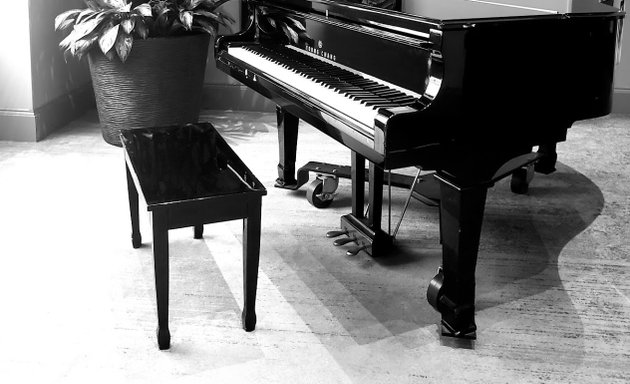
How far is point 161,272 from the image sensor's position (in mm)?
2127

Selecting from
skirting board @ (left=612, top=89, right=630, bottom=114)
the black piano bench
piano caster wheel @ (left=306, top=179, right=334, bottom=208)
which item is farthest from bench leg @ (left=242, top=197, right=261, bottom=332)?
skirting board @ (left=612, top=89, right=630, bottom=114)

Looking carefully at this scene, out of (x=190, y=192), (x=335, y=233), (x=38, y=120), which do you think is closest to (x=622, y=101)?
(x=335, y=233)

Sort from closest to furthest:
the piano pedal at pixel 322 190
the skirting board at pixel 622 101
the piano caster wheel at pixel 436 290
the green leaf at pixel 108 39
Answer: the piano caster wheel at pixel 436 290
the piano pedal at pixel 322 190
the green leaf at pixel 108 39
the skirting board at pixel 622 101

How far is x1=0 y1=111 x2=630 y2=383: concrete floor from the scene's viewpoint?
2145 millimetres

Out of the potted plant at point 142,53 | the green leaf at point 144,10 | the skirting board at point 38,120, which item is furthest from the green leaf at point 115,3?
the skirting board at point 38,120

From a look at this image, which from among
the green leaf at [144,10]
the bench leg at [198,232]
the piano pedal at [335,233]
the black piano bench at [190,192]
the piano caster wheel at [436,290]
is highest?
the green leaf at [144,10]

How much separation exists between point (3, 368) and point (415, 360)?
1166 mm

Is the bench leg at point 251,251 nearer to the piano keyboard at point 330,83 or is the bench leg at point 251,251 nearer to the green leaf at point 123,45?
the piano keyboard at point 330,83

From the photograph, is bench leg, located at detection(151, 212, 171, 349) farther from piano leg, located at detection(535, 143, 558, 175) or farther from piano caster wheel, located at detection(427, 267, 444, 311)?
piano leg, located at detection(535, 143, 558, 175)

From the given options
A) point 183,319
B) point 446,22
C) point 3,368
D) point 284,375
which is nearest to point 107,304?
point 183,319

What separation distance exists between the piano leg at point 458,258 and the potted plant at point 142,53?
97.5 inches

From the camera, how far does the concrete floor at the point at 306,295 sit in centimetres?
214

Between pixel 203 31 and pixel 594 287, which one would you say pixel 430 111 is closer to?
pixel 594 287

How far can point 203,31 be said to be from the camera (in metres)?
4.44
